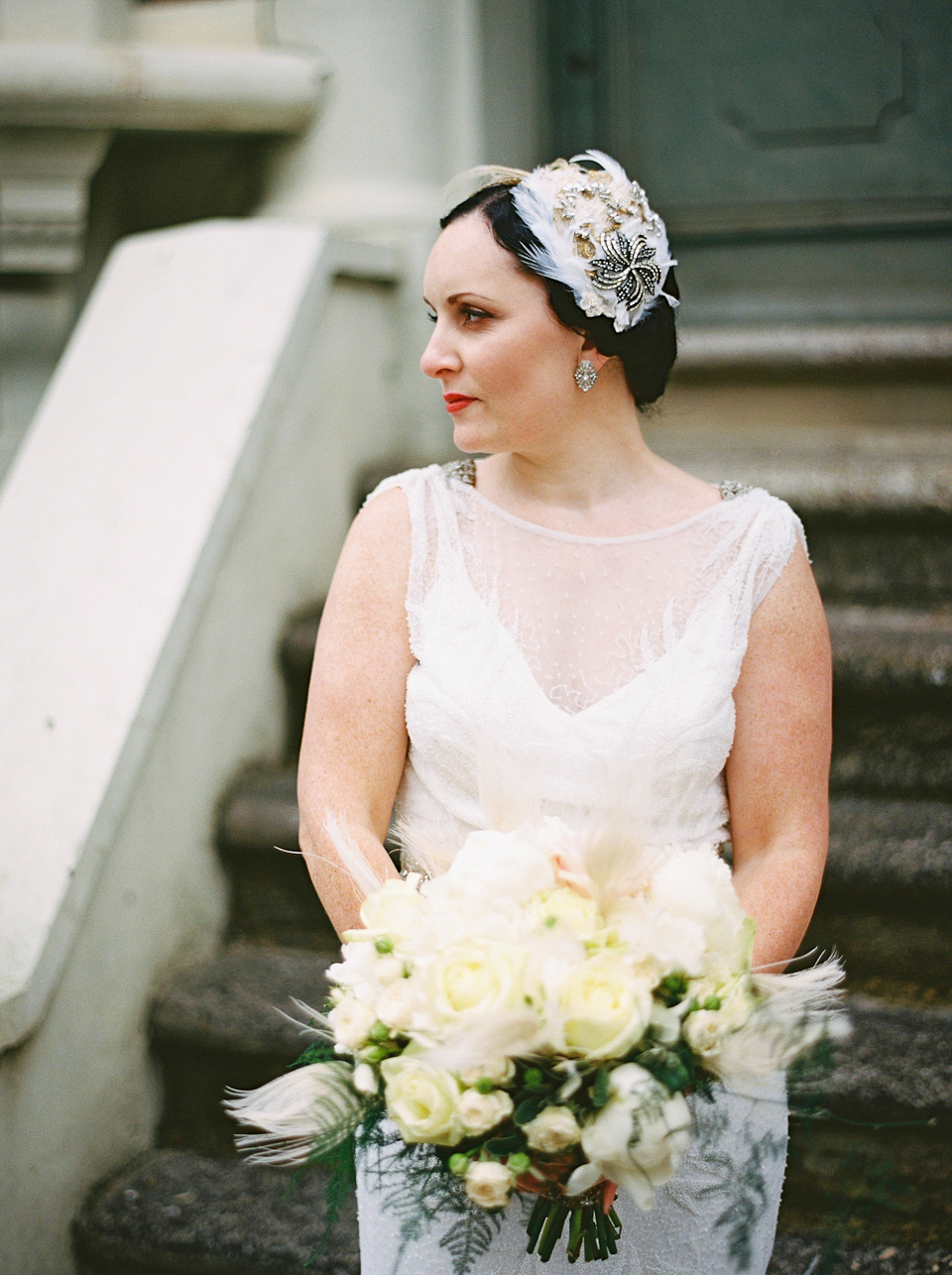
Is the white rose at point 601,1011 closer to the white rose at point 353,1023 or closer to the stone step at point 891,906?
the white rose at point 353,1023

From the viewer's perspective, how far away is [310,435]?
10.4 feet

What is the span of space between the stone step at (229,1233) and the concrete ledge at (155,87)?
8.50 ft

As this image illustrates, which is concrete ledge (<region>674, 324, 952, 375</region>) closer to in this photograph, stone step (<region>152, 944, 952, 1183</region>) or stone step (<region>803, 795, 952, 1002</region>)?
stone step (<region>803, 795, 952, 1002</region>)

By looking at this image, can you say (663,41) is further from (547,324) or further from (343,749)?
(343,749)

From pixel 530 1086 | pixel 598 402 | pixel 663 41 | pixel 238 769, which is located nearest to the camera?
pixel 530 1086

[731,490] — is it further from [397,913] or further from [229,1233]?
Result: [229,1233]

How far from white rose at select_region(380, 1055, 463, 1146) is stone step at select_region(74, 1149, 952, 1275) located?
1.18 metres

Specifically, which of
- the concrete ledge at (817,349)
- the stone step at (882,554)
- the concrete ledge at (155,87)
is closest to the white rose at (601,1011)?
the stone step at (882,554)

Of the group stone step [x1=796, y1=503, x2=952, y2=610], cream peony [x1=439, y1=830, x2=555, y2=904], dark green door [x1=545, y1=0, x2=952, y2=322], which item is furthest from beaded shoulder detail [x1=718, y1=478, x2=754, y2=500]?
dark green door [x1=545, y1=0, x2=952, y2=322]

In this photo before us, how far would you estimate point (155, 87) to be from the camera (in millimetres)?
3285

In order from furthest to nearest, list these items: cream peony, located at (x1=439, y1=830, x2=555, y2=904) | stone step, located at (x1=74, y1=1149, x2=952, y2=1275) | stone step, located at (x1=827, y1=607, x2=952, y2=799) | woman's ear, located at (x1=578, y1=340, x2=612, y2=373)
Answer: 1. stone step, located at (x1=827, y1=607, x2=952, y2=799)
2. stone step, located at (x1=74, y1=1149, x2=952, y2=1275)
3. woman's ear, located at (x1=578, y1=340, x2=612, y2=373)
4. cream peony, located at (x1=439, y1=830, x2=555, y2=904)

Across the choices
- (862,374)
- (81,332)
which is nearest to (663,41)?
(862,374)

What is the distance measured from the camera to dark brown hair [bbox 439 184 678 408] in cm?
173

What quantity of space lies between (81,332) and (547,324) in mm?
1973
